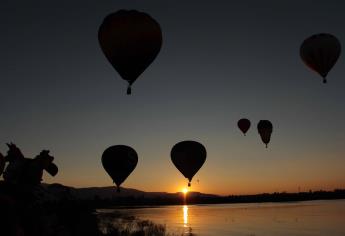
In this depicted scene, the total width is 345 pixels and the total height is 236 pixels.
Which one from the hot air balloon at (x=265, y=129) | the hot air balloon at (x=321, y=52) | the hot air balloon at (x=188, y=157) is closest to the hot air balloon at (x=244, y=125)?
the hot air balloon at (x=265, y=129)

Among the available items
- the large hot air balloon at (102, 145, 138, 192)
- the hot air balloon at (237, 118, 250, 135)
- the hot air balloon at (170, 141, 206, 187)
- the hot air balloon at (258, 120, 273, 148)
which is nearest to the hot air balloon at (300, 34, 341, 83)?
the hot air balloon at (170, 141, 206, 187)

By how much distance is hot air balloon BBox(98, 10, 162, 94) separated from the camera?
52.0 ft

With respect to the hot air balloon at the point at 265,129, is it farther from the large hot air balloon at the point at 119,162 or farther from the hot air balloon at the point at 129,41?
the hot air balloon at the point at 129,41

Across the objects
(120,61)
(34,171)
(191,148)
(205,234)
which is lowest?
(205,234)

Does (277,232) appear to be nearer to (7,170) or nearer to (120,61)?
(120,61)

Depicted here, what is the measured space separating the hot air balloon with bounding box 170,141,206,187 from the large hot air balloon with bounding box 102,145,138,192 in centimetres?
282

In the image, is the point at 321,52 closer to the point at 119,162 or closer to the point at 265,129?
the point at 119,162

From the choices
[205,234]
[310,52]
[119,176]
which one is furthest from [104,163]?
[205,234]

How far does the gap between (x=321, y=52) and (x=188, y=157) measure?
9.88 metres

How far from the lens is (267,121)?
4006 cm

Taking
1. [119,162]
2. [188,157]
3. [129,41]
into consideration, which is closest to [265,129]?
[188,157]

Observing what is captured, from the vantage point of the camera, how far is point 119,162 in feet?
80.0

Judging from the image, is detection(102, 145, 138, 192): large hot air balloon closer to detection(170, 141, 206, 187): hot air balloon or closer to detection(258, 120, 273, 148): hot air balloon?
detection(170, 141, 206, 187): hot air balloon

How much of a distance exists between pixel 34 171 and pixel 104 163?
72.7 feet
